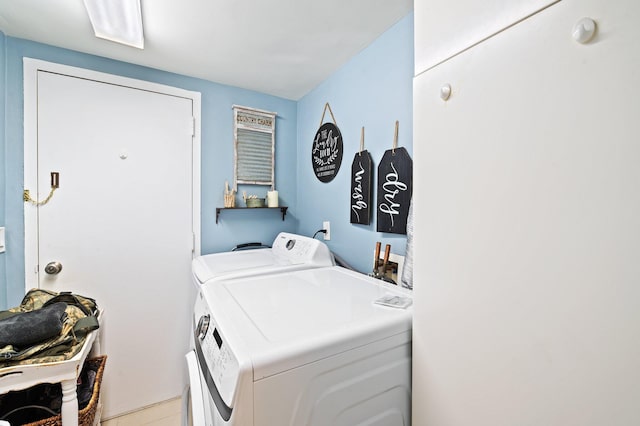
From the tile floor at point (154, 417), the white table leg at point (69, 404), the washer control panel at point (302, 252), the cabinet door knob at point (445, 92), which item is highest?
the cabinet door knob at point (445, 92)

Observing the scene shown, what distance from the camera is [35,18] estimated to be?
1.41 metres

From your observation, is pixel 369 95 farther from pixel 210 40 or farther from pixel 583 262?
pixel 583 262

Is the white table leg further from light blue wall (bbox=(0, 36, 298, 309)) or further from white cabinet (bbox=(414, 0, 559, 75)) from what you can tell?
white cabinet (bbox=(414, 0, 559, 75))

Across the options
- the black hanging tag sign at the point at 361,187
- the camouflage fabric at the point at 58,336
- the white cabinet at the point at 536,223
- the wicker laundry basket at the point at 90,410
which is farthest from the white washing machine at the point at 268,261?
the white cabinet at the point at 536,223

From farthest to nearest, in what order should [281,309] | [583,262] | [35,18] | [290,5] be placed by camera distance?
[35,18]
[290,5]
[281,309]
[583,262]

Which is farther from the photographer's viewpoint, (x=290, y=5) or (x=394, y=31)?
(x=394, y=31)

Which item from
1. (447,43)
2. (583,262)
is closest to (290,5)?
(447,43)

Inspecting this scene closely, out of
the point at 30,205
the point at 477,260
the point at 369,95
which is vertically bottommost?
the point at 477,260

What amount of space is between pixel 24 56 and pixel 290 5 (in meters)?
1.64

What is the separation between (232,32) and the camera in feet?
4.97

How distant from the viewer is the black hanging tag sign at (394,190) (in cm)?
138

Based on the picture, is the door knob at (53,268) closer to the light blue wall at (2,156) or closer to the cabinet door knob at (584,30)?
the light blue wall at (2,156)

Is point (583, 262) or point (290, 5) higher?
point (290, 5)

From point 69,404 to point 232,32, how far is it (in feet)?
6.38
